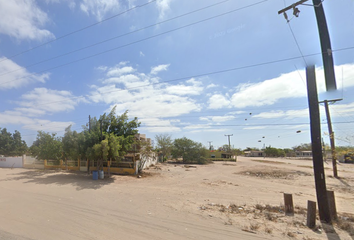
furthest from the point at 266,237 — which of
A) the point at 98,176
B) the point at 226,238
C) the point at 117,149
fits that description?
the point at 98,176

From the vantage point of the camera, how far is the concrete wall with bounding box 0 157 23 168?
27359mm

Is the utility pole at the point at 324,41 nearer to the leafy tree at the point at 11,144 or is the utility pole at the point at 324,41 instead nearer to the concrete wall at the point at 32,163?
the concrete wall at the point at 32,163

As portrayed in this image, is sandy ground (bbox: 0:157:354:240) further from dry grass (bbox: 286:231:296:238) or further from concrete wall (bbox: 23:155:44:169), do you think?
concrete wall (bbox: 23:155:44:169)

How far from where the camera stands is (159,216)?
6520mm

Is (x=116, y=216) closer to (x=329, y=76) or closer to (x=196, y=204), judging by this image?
(x=196, y=204)

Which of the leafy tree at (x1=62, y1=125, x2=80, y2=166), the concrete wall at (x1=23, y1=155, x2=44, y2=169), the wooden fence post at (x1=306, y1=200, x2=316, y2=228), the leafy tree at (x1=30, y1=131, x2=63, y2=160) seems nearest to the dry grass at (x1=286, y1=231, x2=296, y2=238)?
the wooden fence post at (x1=306, y1=200, x2=316, y2=228)

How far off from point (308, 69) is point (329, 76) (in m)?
1.38

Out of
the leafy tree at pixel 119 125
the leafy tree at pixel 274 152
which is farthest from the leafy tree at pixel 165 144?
the leafy tree at pixel 274 152

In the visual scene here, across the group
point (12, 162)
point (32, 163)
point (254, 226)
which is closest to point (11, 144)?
point (12, 162)

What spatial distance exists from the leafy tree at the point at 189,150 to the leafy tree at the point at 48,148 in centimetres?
2516

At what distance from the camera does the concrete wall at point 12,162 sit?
89.8ft

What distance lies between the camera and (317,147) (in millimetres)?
6773

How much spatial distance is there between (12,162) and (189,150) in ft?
106

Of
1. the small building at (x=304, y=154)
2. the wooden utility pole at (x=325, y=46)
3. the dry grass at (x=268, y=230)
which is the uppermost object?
the wooden utility pole at (x=325, y=46)
